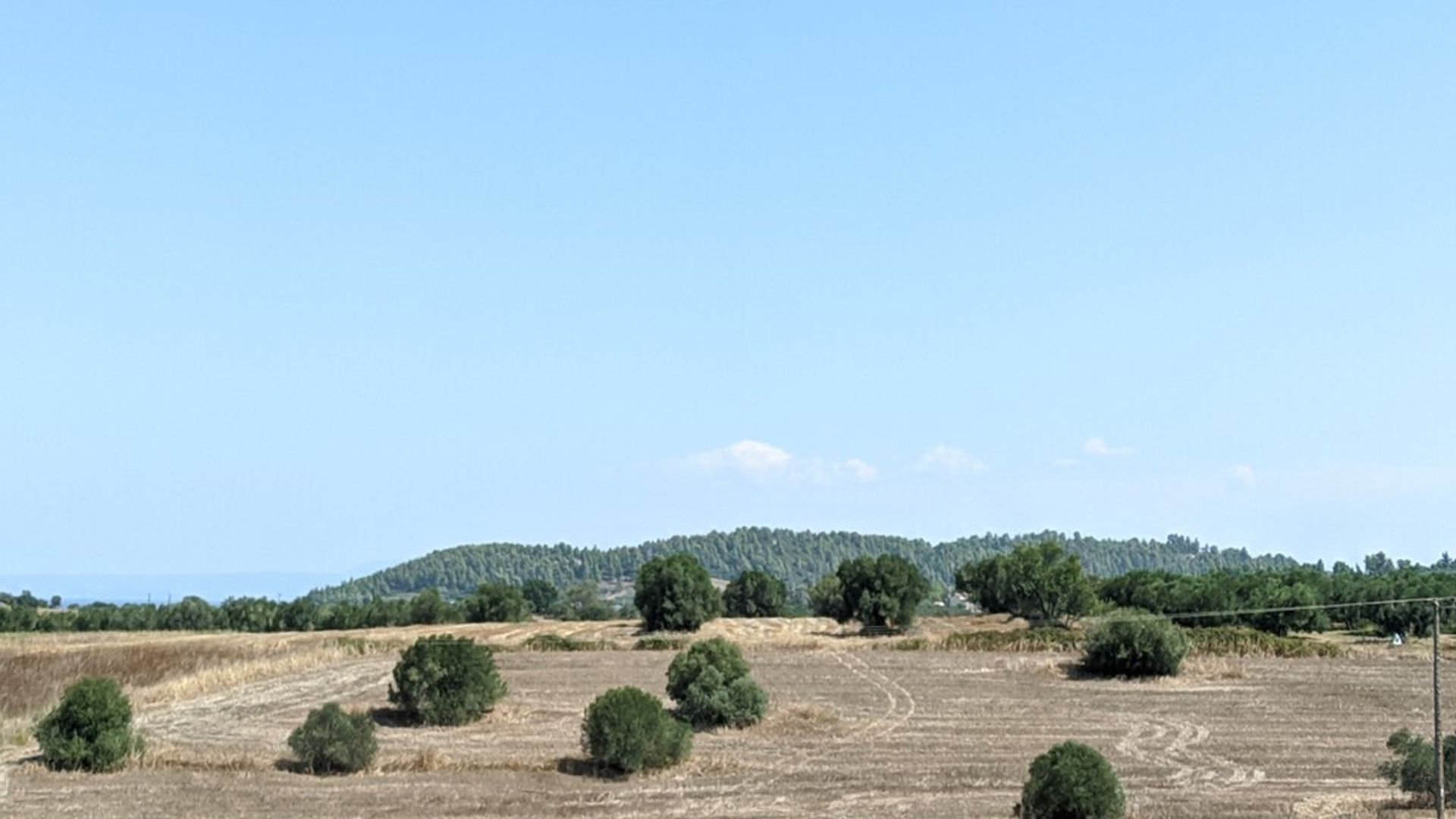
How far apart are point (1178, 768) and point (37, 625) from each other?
10257 cm

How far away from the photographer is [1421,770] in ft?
112

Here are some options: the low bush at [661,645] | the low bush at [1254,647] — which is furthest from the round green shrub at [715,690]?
the low bush at [1254,647]

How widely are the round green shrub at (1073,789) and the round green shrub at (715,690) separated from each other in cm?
1781

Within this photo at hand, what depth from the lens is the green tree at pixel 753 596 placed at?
11350 cm

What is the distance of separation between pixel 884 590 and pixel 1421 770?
52805 millimetres

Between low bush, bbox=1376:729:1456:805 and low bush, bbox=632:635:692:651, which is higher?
low bush, bbox=632:635:692:651

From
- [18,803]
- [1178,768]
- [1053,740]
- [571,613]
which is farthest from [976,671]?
[571,613]

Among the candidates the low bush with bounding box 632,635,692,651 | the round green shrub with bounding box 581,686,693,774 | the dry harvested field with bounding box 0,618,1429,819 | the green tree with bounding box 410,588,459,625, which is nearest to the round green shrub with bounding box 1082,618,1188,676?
the dry harvested field with bounding box 0,618,1429,819

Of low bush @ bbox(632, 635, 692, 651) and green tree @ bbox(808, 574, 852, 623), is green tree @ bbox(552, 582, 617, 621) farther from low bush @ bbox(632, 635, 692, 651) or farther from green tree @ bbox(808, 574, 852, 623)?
low bush @ bbox(632, 635, 692, 651)

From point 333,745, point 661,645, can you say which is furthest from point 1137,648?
point 333,745

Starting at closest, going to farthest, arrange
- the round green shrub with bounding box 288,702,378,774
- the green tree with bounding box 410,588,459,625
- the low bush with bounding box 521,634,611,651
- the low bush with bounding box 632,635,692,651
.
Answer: the round green shrub with bounding box 288,702,378,774, the low bush with bounding box 521,634,611,651, the low bush with bounding box 632,635,692,651, the green tree with bounding box 410,588,459,625

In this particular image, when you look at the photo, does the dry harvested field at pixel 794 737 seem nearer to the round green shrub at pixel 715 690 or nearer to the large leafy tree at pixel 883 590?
the round green shrub at pixel 715 690

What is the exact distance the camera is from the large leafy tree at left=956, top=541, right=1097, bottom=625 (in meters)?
86.4

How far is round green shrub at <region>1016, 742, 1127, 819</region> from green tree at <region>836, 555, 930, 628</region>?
53904 millimetres
